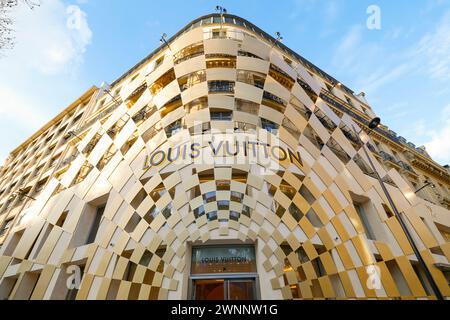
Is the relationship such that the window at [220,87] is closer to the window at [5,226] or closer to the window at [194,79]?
the window at [194,79]

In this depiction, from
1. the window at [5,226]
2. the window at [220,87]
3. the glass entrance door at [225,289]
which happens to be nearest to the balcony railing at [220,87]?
the window at [220,87]

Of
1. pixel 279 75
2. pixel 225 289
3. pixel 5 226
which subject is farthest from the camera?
pixel 5 226

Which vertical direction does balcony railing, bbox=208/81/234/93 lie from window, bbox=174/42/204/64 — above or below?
below

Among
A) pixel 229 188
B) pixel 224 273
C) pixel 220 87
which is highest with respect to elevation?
pixel 220 87

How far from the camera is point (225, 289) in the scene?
4906mm

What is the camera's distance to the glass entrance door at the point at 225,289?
4.78 metres

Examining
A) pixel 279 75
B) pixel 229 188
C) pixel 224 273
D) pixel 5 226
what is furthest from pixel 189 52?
pixel 5 226

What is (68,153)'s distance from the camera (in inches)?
453

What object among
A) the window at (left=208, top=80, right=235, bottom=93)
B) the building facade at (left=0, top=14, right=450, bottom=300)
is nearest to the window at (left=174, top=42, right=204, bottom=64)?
the building facade at (left=0, top=14, right=450, bottom=300)

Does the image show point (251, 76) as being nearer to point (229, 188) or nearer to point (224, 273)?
point (229, 188)

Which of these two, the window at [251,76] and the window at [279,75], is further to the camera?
the window at [251,76]

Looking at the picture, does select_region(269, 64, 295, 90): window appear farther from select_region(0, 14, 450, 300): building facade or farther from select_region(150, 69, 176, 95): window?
select_region(150, 69, 176, 95): window

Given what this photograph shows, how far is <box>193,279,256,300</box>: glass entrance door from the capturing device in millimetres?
4777

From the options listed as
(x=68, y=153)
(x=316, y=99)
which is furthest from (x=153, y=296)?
(x=68, y=153)
